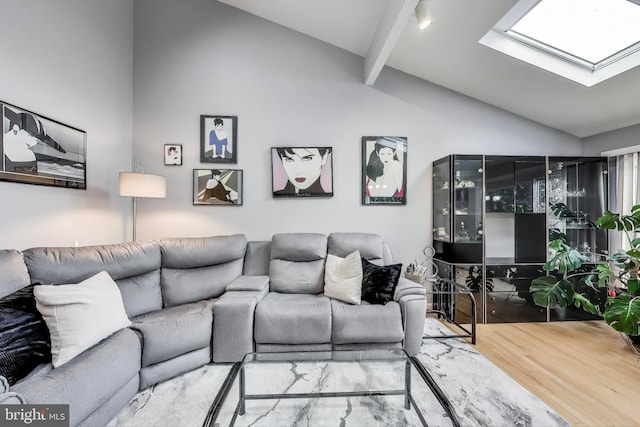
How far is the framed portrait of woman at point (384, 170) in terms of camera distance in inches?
121

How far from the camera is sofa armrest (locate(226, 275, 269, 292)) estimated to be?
2287 millimetres

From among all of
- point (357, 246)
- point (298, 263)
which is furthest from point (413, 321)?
point (298, 263)

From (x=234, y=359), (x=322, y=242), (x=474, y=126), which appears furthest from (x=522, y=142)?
(x=234, y=359)

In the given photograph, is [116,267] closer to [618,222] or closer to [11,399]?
[11,399]

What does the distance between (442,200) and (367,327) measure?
1.73m

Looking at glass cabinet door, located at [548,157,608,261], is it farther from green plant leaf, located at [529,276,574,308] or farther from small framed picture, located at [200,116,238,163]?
small framed picture, located at [200,116,238,163]

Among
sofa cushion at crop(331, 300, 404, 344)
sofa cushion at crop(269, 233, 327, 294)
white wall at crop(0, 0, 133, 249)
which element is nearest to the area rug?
sofa cushion at crop(331, 300, 404, 344)

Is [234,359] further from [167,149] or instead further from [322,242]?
[167,149]

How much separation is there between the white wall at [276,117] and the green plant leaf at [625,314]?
1558 mm

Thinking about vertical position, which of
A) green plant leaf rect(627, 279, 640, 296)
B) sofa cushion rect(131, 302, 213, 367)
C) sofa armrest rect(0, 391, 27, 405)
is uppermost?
green plant leaf rect(627, 279, 640, 296)

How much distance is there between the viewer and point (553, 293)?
102 inches

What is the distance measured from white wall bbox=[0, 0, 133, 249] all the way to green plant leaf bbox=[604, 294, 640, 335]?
451 centimetres

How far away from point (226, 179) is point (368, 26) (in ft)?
7.19

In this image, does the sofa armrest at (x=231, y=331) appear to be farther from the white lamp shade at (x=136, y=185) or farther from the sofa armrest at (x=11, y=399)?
the white lamp shade at (x=136, y=185)
